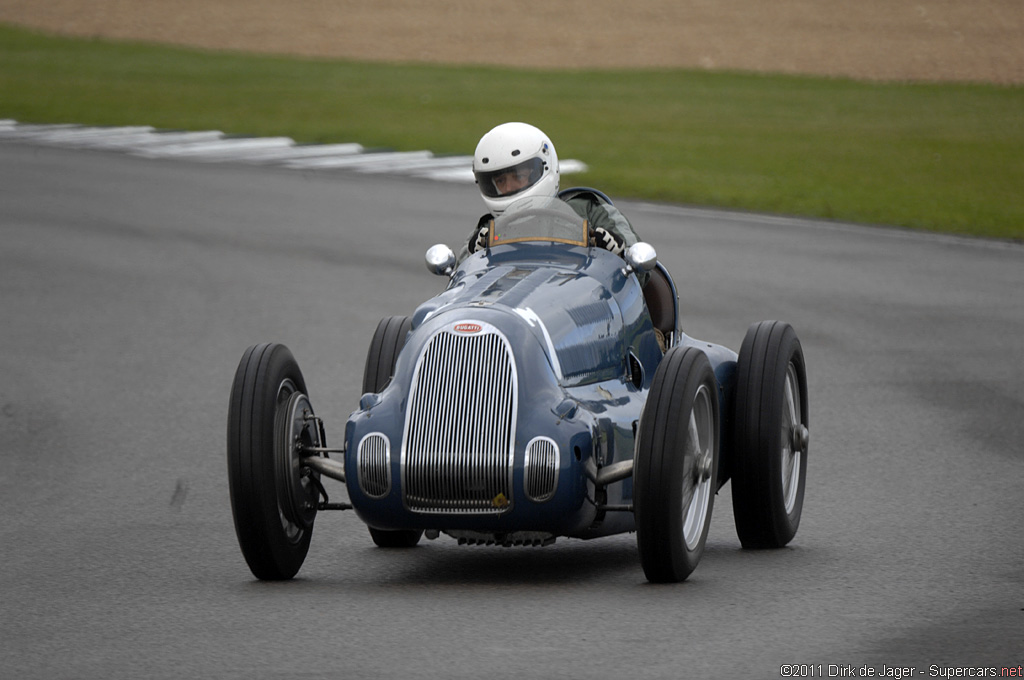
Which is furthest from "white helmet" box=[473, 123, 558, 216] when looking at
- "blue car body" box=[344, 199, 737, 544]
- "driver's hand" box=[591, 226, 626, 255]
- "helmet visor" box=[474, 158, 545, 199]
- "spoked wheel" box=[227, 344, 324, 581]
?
"spoked wheel" box=[227, 344, 324, 581]

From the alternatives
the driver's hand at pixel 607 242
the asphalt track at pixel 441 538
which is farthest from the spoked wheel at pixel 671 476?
the driver's hand at pixel 607 242

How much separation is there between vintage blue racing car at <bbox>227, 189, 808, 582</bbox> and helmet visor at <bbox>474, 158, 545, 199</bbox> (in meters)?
0.48

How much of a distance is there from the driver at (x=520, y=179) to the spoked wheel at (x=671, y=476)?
1.19m

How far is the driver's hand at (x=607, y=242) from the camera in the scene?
24.0 feet

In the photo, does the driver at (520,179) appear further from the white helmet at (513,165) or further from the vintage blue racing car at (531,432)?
the vintage blue racing car at (531,432)

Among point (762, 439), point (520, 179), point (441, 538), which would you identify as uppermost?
point (520, 179)

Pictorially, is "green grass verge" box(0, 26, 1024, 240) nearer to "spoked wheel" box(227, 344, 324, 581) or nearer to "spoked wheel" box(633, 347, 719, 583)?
"spoked wheel" box(633, 347, 719, 583)

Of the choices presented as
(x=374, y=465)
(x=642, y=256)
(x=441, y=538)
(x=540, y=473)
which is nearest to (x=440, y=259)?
(x=642, y=256)

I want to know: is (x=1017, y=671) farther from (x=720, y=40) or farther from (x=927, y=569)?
(x=720, y=40)

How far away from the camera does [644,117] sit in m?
32.5

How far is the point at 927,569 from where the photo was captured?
650 centimetres

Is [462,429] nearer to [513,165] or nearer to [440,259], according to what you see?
[440,259]

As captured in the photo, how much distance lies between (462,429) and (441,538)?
5.43 feet

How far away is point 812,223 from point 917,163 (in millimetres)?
7037
